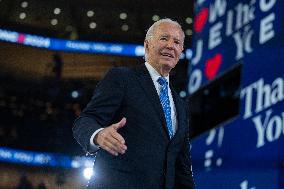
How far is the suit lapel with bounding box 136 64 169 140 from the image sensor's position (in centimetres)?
228

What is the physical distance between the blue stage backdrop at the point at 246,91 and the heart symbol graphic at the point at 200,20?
0.18ft

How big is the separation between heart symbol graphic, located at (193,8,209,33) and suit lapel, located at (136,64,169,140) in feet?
11.8

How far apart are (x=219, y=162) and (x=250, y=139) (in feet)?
1.86

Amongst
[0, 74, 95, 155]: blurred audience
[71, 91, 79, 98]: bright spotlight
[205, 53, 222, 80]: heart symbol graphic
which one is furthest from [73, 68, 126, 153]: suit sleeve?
[71, 91, 79, 98]: bright spotlight

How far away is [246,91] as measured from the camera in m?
4.67

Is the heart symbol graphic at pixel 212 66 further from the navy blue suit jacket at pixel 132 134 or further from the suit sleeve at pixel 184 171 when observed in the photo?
the navy blue suit jacket at pixel 132 134

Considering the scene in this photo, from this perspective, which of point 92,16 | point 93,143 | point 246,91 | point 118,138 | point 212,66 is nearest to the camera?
point 118,138

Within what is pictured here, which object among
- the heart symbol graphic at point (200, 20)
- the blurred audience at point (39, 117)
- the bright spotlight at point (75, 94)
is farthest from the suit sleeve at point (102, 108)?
the bright spotlight at point (75, 94)

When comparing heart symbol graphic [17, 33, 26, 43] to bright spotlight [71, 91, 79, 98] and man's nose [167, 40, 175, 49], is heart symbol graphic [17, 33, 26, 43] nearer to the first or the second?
bright spotlight [71, 91, 79, 98]

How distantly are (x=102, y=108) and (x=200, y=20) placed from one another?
155 inches

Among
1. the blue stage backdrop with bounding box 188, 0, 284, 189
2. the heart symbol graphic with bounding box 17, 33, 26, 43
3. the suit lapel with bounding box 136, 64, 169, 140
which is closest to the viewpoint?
the suit lapel with bounding box 136, 64, 169, 140

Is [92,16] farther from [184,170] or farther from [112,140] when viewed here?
[112,140]

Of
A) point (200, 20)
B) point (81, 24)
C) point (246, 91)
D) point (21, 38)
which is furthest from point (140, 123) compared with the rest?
point (81, 24)

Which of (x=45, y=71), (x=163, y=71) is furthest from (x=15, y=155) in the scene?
(x=163, y=71)
